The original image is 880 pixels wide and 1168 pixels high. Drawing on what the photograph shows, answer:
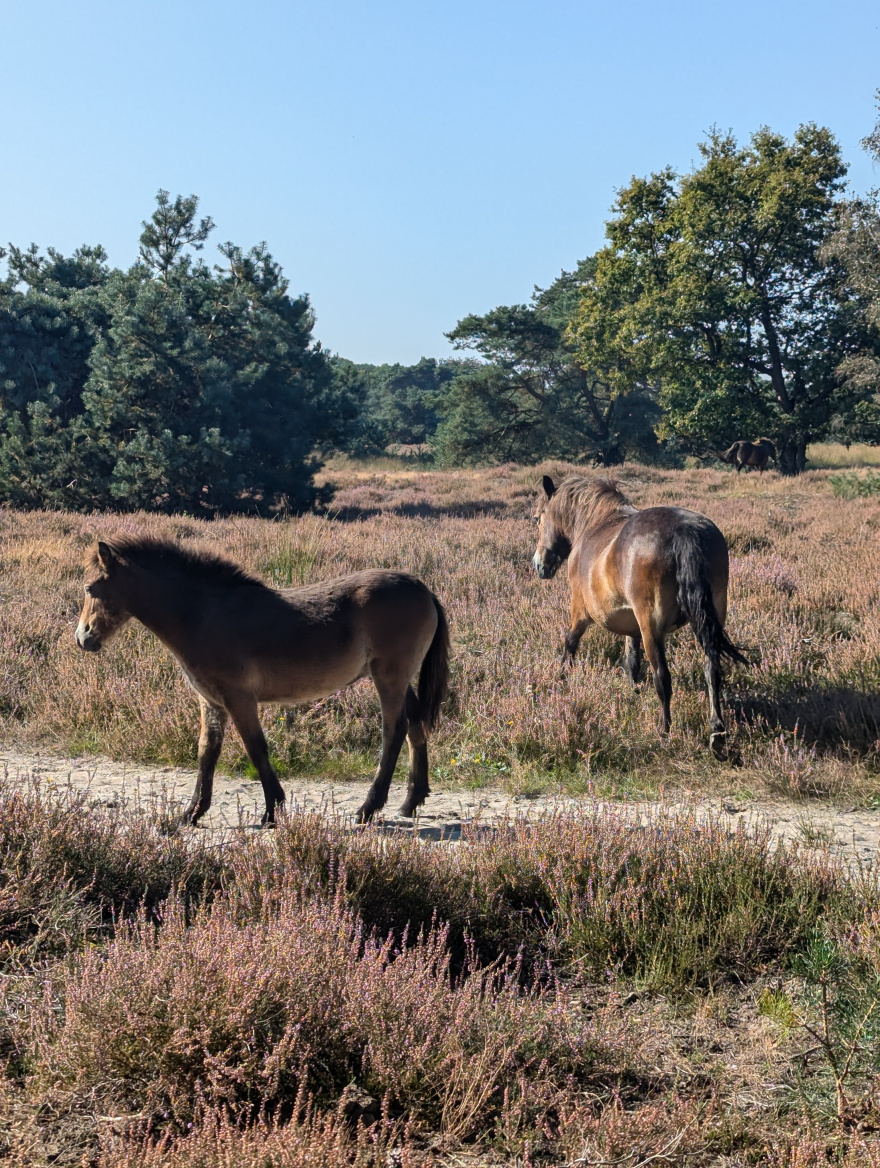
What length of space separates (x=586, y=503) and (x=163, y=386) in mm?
16585

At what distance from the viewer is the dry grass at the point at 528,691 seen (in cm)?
647

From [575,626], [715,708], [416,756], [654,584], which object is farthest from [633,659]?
[416,756]

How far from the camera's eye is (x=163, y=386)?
2259 centimetres

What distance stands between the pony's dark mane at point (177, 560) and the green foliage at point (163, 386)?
16452mm

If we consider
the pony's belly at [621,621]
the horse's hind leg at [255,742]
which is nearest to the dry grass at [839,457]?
the pony's belly at [621,621]

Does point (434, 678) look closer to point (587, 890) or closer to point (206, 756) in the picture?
point (206, 756)

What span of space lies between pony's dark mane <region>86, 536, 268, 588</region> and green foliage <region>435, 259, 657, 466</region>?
41.4 meters

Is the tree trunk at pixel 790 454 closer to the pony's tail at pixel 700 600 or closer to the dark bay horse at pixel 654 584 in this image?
the dark bay horse at pixel 654 584

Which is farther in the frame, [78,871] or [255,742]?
[255,742]

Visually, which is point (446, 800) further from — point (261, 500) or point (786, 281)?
point (786, 281)

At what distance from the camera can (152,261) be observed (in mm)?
26984

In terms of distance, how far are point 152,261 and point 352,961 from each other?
2734cm

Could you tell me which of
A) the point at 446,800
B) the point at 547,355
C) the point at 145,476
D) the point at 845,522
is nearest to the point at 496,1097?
the point at 446,800

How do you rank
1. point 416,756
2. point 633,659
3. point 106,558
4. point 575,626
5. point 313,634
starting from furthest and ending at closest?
point 575,626 < point 633,659 < point 416,756 < point 313,634 < point 106,558
